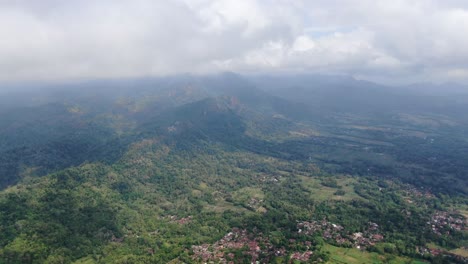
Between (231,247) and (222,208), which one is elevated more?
(231,247)

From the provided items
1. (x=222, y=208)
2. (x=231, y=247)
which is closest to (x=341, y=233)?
(x=231, y=247)

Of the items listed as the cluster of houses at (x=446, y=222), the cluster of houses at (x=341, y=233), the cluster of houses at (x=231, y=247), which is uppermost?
the cluster of houses at (x=446, y=222)

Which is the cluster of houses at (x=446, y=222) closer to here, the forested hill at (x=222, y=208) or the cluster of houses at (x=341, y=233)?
the forested hill at (x=222, y=208)

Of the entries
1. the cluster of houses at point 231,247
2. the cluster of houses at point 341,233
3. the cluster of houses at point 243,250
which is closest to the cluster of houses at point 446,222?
the cluster of houses at point 341,233

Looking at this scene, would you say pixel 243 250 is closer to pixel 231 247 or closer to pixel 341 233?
pixel 231 247

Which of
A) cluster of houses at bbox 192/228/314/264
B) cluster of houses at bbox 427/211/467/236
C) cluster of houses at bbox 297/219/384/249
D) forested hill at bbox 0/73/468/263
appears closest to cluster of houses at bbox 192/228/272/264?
cluster of houses at bbox 192/228/314/264

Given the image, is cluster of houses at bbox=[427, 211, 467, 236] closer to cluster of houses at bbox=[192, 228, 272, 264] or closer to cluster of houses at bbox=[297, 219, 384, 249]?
cluster of houses at bbox=[297, 219, 384, 249]
